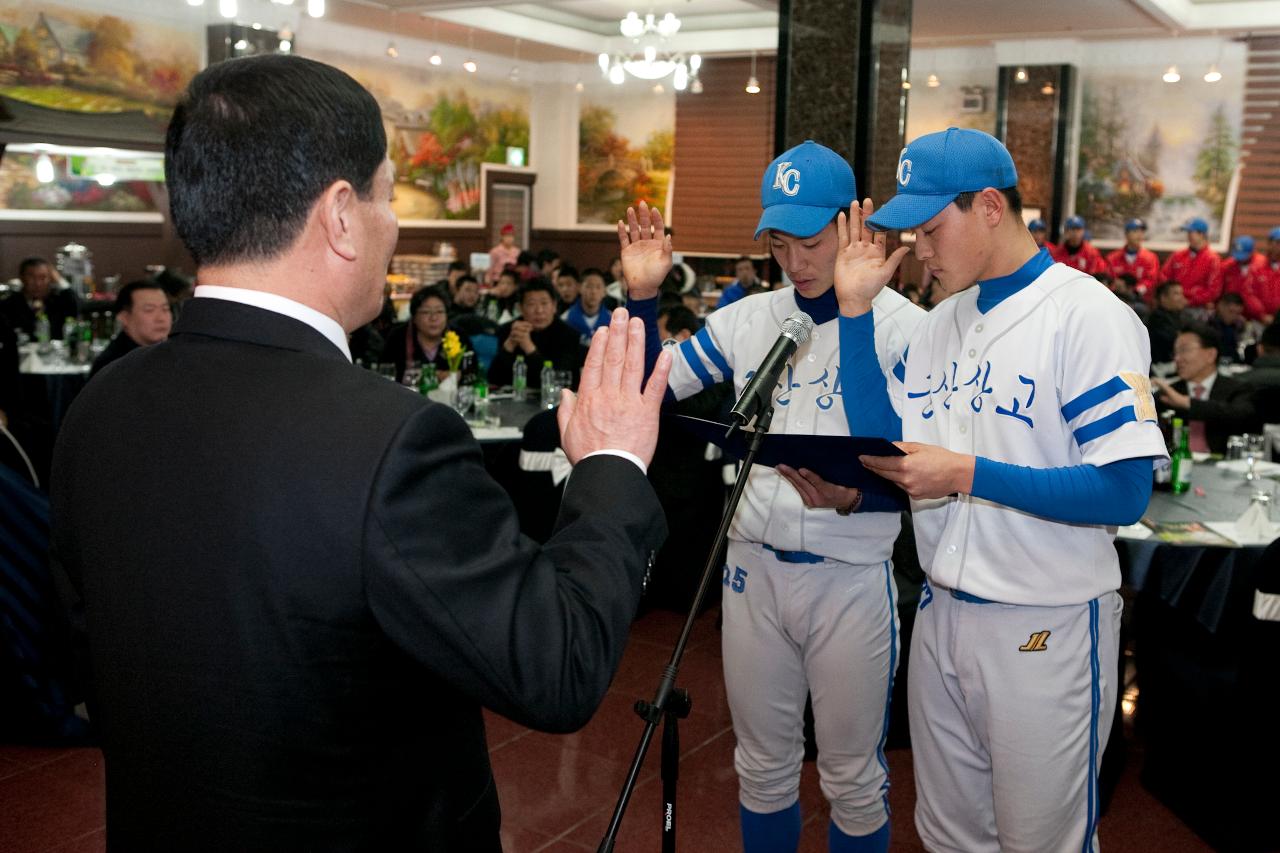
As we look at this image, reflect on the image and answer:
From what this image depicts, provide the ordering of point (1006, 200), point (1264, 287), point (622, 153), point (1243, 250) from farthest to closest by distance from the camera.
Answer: point (622, 153) → point (1243, 250) → point (1264, 287) → point (1006, 200)

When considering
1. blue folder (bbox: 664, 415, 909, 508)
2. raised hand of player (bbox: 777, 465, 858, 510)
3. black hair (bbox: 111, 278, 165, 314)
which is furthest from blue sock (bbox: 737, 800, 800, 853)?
black hair (bbox: 111, 278, 165, 314)

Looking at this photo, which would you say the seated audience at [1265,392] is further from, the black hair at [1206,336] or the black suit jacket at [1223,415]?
the black hair at [1206,336]

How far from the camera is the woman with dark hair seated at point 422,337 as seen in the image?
687 centimetres

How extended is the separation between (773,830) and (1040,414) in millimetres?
1245

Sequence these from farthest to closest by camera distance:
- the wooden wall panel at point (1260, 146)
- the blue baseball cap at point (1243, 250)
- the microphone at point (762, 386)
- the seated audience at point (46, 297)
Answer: the wooden wall panel at point (1260, 146) < the blue baseball cap at point (1243, 250) < the seated audience at point (46, 297) < the microphone at point (762, 386)

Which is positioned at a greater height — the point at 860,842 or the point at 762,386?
the point at 762,386

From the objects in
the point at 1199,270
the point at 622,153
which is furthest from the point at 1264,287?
the point at 622,153

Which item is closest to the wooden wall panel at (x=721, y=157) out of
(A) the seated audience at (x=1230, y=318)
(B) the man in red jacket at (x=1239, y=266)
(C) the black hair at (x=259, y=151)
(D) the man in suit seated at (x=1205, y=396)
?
(B) the man in red jacket at (x=1239, y=266)

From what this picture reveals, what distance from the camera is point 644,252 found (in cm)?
270

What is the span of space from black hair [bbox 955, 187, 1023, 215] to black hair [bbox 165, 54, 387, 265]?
51.8 inches

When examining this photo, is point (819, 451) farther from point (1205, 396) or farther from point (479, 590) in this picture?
point (1205, 396)

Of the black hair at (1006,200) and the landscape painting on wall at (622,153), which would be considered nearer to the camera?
the black hair at (1006,200)

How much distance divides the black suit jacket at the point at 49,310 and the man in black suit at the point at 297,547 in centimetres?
844

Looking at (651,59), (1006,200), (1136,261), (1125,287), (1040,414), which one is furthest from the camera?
(1136,261)
